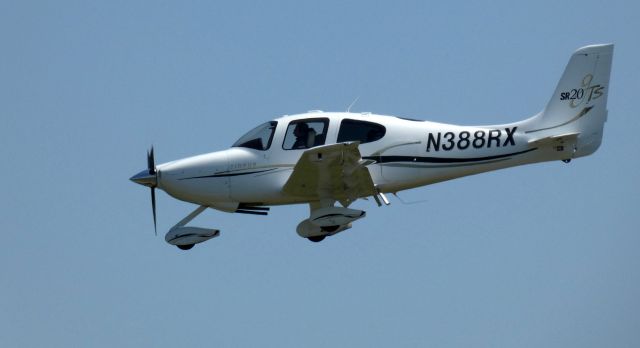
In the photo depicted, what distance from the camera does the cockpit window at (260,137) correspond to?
2127 centimetres

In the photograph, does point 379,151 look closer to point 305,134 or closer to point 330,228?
point 305,134

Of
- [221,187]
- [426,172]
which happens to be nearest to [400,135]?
[426,172]

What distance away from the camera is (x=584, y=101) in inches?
838

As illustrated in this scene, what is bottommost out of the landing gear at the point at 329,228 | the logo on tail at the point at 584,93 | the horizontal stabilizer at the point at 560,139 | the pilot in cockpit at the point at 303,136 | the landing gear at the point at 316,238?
the landing gear at the point at 316,238

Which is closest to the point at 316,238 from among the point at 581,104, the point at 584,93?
the point at 581,104

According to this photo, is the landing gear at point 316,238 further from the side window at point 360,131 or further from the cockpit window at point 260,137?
the side window at point 360,131

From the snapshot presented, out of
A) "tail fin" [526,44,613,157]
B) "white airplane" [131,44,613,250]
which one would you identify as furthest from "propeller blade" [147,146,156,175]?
"tail fin" [526,44,613,157]

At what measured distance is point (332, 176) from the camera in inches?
805

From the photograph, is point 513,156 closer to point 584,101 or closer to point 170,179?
point 584,101

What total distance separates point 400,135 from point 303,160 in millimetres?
2282

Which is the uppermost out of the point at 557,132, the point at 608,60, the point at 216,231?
the point at 608,60

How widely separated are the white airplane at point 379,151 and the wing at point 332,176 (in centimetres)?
4

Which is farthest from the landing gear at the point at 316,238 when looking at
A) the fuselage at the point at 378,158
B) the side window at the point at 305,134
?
the side window at the point at 305,134

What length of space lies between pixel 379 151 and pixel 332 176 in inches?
47.4
